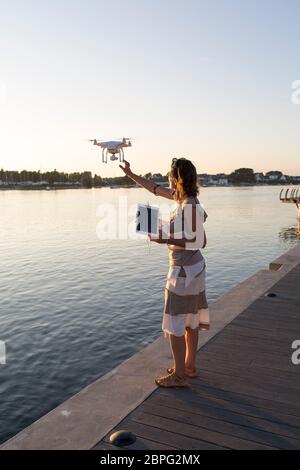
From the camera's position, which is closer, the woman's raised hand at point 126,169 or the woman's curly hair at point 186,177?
the woman's curly hair at point 186,177

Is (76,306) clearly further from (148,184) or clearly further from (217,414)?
(217,414)

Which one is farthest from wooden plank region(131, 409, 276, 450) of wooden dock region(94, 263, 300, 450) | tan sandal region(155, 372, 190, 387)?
tan sandal region(155, 372, 190, 387)

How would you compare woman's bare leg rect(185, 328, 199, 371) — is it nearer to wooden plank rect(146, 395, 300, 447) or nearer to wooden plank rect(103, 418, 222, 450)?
wooden plank rect(146, 395, 300, 447)

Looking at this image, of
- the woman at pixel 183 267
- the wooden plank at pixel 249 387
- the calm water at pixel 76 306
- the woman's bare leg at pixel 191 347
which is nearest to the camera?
the woman at pixel 183 267

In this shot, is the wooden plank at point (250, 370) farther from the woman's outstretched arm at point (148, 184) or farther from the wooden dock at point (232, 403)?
the woman's outstretched arm at point (148, 184)

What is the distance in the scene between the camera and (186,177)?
15.3 feet

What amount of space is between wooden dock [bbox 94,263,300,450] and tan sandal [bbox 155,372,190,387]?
2.6 inches

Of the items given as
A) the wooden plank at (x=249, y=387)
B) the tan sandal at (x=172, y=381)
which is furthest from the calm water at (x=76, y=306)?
the wooden plank at (x=249, y=387)

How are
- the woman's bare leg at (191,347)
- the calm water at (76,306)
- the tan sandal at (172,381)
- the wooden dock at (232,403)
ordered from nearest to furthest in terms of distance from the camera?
the wooden dock at (232,403)
the tan sandal at (172,381)
the woman's bare leg at (191,347)
the calm water at (76,306)

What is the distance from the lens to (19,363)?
9.09 m

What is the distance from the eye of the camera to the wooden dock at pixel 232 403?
3.98 meters

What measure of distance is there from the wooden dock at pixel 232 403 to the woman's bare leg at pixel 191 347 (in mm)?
201

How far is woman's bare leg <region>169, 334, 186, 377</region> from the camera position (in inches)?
191
